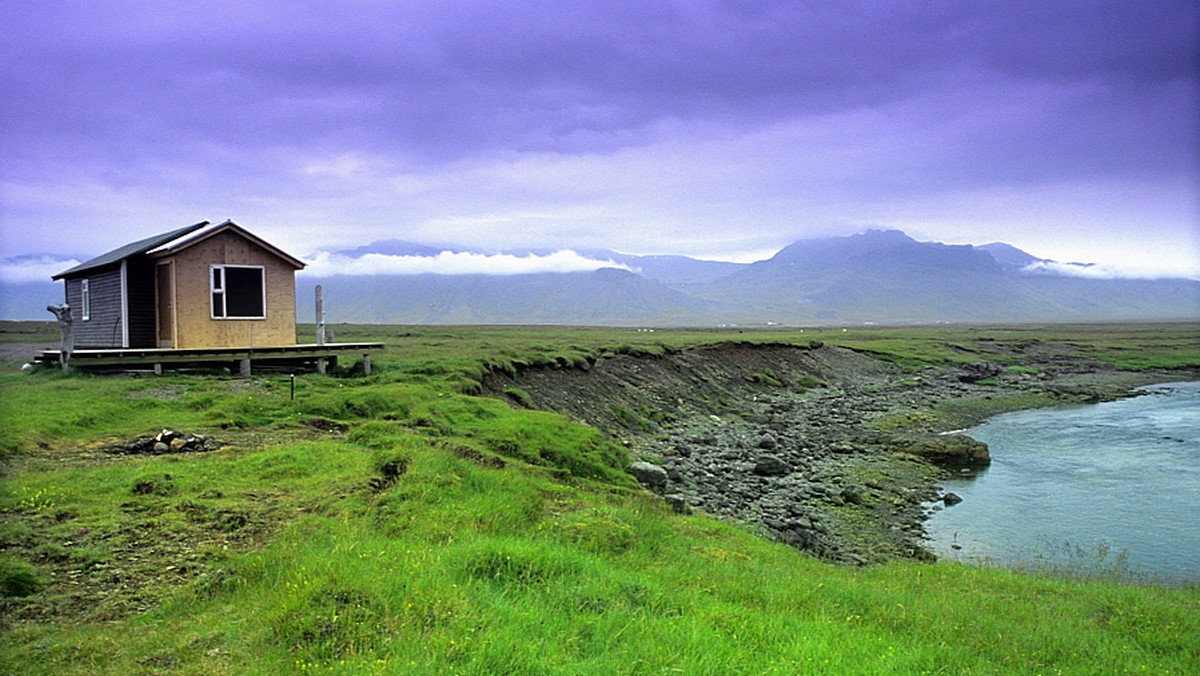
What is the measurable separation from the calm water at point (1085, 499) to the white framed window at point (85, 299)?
36.6 m

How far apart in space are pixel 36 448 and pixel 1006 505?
28.4 m

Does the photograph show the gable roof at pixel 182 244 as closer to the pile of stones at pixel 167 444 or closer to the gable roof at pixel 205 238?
the gable roof at pixel 205 238

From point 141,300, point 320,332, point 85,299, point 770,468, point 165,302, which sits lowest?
point 770,468

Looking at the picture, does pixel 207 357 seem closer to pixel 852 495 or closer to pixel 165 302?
pixel 165 302

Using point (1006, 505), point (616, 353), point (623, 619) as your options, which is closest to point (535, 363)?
point (616, 353)

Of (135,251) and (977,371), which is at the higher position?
(135,251)

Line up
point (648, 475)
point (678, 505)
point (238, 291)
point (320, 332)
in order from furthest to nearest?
point (320, 332) → point (238, 291) → point (648, 475) → point (678, 505)

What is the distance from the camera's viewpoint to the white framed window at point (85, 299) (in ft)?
108

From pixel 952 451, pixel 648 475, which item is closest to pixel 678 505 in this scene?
pixel 648 475

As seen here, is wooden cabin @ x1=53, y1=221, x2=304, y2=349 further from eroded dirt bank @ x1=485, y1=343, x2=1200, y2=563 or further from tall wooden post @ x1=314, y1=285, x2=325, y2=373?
eroded dirt bank @ x1=485, y1=343, x2=1200, y2=563

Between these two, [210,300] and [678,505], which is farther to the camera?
[210,300]

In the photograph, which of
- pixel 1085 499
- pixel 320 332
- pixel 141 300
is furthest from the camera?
pixel 320 332

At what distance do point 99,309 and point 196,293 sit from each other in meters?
6.11

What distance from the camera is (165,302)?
29953 mm
